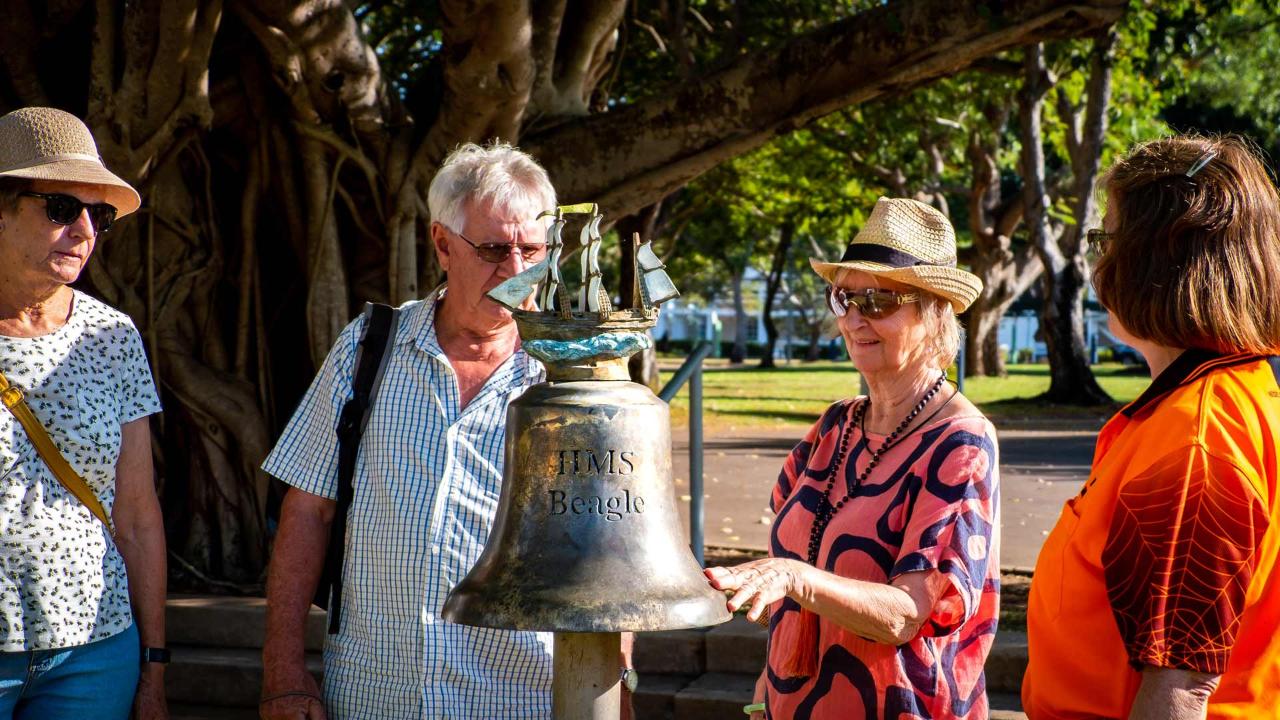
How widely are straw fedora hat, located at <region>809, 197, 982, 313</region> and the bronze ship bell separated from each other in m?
1.07

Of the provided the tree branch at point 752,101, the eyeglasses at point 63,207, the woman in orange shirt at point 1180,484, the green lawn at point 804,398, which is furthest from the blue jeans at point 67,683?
the green lawn at point 804,398

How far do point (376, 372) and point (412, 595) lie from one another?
19.2 inches

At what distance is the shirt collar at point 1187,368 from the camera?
212 centimetres

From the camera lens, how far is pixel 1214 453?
2.00 m

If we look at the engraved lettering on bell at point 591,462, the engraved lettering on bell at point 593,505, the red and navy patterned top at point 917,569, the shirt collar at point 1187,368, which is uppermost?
the shirt collar at point 1187,368

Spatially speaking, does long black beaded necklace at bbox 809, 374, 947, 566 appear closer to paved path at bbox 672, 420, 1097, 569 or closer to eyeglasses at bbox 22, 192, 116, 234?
eyeglasses at bbox 22, 192, 116, 234

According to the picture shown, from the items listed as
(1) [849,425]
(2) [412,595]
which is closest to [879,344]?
(1) [849,425]

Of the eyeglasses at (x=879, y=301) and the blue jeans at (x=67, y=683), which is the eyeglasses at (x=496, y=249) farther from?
the blue jeans at (x=67, y=683)

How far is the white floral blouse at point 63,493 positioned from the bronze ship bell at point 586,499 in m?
1.41

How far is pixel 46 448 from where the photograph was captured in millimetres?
2748

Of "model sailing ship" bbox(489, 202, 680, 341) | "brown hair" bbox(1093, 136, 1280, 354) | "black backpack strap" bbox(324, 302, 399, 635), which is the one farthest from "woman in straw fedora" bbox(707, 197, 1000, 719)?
"black backpack strap" bbox(324, 302, 399, 635)

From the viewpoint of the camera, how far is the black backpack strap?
2797 mm

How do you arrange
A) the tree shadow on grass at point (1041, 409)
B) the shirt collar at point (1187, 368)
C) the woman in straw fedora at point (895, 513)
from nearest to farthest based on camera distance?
the shirt collar at point (1187, 368)
the woman in straw fedora at point (895, 513)
the tree shadow on grass at point (1041, 409)

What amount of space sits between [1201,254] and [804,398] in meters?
22.7
